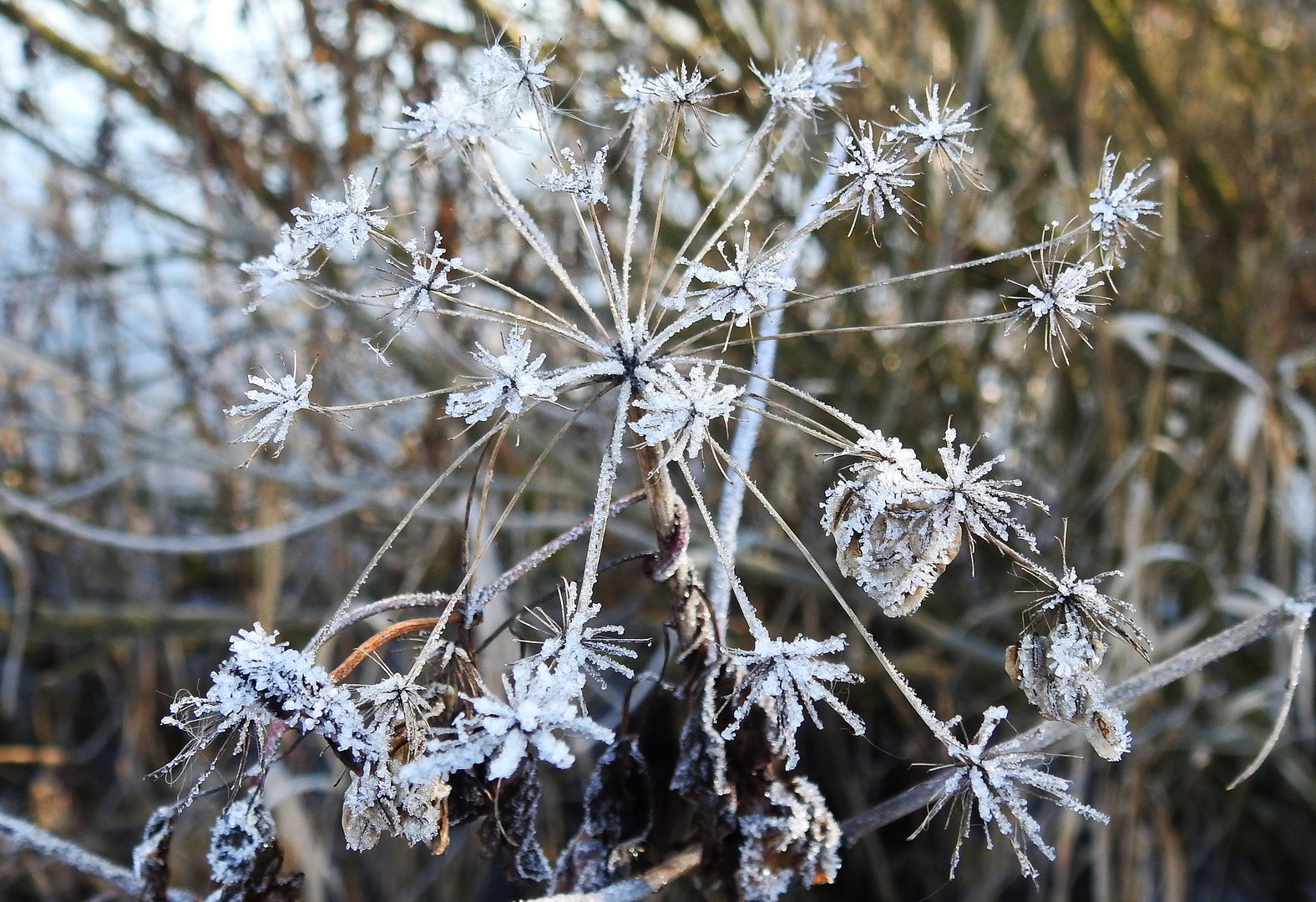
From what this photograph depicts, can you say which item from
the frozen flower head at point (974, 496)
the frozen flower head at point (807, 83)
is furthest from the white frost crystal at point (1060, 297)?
the frozen flower head at point (807, 83)

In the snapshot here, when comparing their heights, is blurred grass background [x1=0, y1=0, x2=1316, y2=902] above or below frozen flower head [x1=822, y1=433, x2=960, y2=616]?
above

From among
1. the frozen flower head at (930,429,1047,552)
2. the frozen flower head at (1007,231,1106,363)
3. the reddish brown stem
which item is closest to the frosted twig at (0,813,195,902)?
the reddish brown stem

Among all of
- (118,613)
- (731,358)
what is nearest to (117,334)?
(118,613)

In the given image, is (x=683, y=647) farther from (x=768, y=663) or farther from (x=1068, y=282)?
(x=1068, y=282)

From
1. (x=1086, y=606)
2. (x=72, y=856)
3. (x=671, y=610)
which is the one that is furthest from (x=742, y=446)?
(x=72, y=856)

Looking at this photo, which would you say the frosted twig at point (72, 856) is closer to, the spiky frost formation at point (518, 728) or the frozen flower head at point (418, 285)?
the spiky frost formation at point (518, 728)

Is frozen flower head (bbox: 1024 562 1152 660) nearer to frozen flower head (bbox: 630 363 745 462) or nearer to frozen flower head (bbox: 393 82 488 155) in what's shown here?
frozen flower head (bbox: 630 363 745 462)
